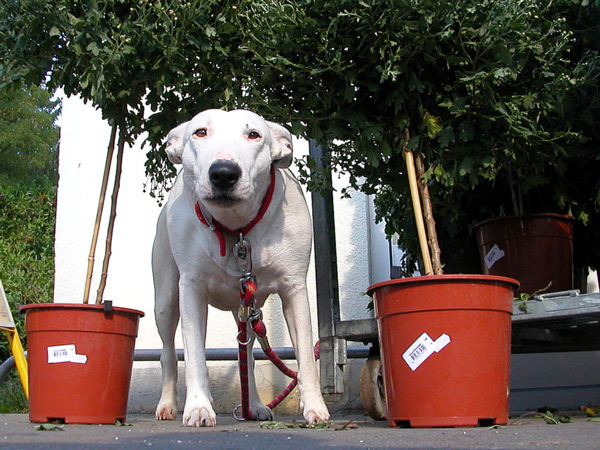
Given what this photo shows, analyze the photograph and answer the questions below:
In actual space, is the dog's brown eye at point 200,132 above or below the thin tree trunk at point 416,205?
above

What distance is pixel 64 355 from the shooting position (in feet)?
10.4

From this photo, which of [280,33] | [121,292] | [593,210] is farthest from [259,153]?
[121,292]

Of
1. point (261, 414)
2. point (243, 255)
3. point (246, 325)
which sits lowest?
point (261, 414)

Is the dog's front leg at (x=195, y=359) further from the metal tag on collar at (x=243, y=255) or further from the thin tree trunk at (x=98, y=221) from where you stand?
the thin tree trunk at (x=98, y=221)

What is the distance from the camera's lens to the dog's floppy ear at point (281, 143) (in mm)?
3201

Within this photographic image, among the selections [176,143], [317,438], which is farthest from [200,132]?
[317,438]

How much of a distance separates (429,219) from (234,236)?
788 mm

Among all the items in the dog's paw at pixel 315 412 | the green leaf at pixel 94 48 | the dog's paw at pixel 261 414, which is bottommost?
the dog's paw at pixel 261 414

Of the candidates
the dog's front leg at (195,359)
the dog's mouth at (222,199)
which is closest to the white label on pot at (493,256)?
the dog's front leg at (195,359)

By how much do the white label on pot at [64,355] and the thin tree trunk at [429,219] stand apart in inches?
57.7

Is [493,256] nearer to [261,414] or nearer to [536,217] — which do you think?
[536,217]

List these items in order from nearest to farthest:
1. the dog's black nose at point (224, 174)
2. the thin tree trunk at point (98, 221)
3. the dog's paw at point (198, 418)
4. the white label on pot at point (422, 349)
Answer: the white label on pot at point (422, 349) < the dog's black nose at point (224, 174) < the dog's paw at point (198, 418) < the thin tree trunk at point (98, 221)

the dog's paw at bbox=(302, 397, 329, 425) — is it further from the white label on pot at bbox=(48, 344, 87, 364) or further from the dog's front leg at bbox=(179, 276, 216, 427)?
the white label on pot at bbox=(48, 344, 87, 364)

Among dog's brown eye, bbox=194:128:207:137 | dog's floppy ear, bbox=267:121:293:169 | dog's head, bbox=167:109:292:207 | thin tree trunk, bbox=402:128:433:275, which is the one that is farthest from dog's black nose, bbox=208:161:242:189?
thin tree trunk, bbox=402:128:433:275
